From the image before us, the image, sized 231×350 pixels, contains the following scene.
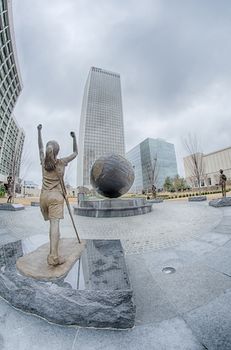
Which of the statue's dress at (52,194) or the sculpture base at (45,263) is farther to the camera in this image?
the statue's dress at (52,194)

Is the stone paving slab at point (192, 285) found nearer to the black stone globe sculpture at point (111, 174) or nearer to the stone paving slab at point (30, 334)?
the stone paving slab at point (30, 334)

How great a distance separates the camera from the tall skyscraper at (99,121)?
120 metres

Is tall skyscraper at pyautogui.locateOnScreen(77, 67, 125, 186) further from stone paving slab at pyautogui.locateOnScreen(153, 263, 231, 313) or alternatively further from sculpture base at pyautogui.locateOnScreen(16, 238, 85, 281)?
stone paving slab at pyautogui.locateOnScreen(153, 263, 231, 313)

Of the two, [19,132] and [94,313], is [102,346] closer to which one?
[94,313]

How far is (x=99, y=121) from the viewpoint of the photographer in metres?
128

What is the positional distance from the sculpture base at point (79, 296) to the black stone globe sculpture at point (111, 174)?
7297 millimetres

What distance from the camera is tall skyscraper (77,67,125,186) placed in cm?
11981

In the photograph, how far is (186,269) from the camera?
9.83 feet

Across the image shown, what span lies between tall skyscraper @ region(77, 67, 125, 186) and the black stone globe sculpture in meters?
104

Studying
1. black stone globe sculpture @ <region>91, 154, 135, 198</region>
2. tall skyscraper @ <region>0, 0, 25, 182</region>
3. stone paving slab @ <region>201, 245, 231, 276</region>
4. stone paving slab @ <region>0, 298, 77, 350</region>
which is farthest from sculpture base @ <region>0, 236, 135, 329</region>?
tall skyscraper @ <region>0, 0, 25, 182</region>

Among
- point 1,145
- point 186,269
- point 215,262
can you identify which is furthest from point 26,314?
point 1,145

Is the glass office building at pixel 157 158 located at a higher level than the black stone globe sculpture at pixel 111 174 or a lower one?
higher

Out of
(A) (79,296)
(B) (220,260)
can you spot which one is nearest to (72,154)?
(A) (79,296)

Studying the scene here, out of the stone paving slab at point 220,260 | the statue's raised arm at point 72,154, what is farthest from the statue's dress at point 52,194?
the stone paving slab at point 220,260
